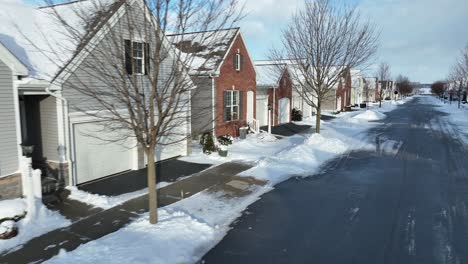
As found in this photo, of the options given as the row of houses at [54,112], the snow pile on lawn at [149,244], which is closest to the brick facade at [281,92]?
the row of houses at [54,112]

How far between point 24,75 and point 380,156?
584 inches

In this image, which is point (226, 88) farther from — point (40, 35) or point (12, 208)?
point (12, 208)

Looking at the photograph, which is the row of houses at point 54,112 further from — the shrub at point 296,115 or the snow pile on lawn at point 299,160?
the shrub at point 296,115

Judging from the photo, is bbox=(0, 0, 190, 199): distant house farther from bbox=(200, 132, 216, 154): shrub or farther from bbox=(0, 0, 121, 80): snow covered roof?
bbox=(200, 132, 216, 154): shrub

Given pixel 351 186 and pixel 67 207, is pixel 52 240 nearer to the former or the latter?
pixel 67 207

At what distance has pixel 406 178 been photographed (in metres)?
12.4

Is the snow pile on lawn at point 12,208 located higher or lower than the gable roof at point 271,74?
lower

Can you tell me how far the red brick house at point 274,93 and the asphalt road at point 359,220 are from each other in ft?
40.2

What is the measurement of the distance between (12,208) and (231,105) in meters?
14.0


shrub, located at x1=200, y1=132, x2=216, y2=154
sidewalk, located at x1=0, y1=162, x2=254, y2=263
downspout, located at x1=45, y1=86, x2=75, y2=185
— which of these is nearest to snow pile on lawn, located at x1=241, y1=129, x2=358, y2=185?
sidewalk, located at x1=0, y1=162, x2=254, y2=263

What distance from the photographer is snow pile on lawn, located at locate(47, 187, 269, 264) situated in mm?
6297

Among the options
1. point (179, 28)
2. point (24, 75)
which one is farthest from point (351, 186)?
point (24, 75)

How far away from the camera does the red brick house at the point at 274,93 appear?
25.7 meters

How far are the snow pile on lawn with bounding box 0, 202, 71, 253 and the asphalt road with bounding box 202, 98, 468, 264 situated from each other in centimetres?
386
